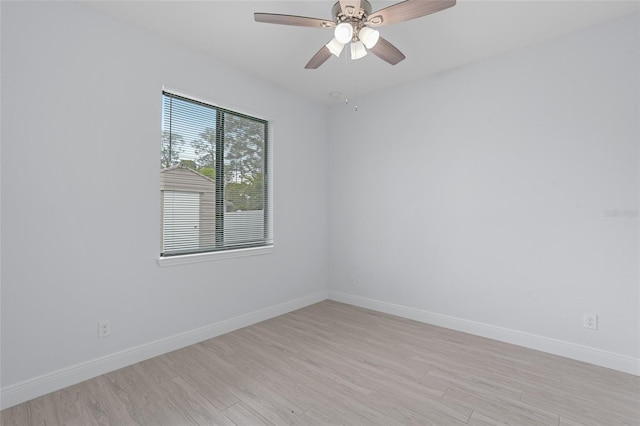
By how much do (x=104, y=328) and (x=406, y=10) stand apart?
9.94ft

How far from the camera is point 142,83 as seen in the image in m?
2.58

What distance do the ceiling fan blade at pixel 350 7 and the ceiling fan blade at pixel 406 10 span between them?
0.10 meters

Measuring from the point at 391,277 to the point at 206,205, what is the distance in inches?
89.7

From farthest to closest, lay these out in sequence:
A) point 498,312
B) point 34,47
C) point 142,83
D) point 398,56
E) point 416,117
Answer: point 416,117 → point 498,312 → point 142,83 → point 398,56 → point 34,47

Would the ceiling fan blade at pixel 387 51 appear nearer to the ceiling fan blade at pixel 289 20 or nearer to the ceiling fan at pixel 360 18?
the ceiling fan at pixel 360 18

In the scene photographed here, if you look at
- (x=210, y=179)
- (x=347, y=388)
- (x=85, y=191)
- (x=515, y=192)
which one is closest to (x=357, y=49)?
(x=210, y=179)

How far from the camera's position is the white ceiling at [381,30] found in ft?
7.54

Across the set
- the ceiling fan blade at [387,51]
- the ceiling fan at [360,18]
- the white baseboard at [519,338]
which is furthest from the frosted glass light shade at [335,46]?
the white baseboard at [519,338]

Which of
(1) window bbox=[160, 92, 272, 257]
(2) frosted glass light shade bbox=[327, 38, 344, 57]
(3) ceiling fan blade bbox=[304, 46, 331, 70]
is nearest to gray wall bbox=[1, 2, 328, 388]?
(1) window bbox=[160, 92, 272, 257]

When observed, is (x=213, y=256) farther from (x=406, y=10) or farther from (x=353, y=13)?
(x=406, y=10)

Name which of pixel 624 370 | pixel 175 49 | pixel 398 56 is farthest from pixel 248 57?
pixel 624 370

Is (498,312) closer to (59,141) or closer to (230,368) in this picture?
(230,368)

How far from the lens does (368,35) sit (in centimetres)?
200

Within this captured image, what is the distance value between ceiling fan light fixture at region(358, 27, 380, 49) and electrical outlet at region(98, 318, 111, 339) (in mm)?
2751
